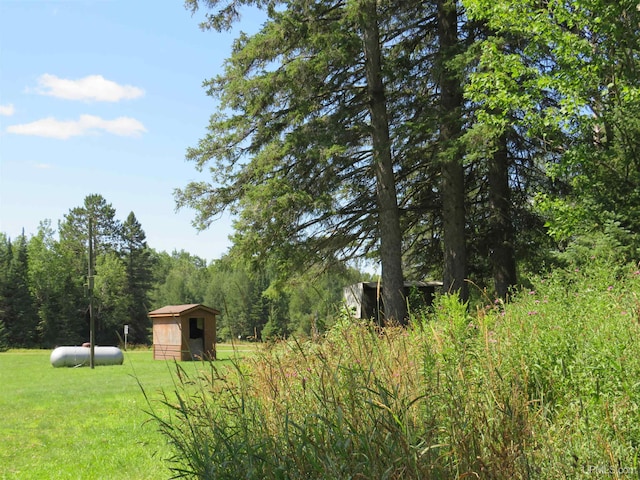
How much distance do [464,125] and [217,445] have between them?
11.0 m

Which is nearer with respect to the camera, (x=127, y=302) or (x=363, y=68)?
(x=363, y=68)

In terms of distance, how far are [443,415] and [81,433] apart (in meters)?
6.18

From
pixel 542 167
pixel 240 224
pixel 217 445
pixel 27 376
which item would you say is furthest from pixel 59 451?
pixel 27 376

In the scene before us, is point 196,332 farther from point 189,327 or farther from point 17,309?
point 17,309

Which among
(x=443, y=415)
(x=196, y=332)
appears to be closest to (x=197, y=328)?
(x=196, y=332)

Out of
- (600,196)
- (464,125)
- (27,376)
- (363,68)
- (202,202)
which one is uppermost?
(363,68)

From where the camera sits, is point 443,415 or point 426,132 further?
point 426,132

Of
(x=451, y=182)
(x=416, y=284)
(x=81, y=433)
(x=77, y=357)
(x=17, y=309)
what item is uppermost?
(x=451, y=182)

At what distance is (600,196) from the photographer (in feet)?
31.7

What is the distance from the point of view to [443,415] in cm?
337

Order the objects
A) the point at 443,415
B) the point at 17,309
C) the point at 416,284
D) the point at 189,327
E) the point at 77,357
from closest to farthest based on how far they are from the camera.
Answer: the point at 443,415, the point at 416,284, the point at 77,357, the point at 189,327, the point at 17,309

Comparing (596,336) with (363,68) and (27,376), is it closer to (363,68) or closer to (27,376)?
(363,68)

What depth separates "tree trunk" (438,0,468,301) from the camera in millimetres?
12102

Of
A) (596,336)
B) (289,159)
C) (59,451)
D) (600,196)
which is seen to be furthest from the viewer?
(289,159)
